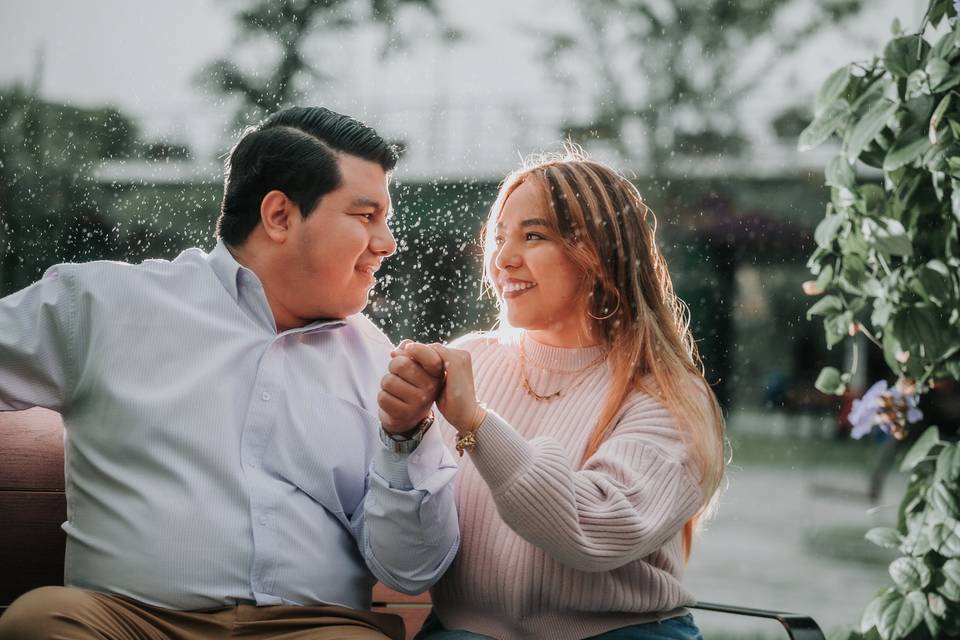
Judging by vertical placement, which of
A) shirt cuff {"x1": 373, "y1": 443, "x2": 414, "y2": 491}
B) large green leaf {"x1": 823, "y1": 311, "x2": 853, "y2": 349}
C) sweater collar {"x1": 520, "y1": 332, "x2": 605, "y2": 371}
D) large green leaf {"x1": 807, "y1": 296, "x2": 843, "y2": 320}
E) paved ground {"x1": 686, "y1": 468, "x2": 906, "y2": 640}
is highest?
large green leaf {"x1": 807, "y1": 296, "x2": 843, "y2": 320}

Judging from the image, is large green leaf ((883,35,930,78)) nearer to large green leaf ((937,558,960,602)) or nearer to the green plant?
the green plant

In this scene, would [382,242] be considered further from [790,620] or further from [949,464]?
[949,464]

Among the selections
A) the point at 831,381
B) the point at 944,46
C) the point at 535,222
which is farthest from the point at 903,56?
the point at 535,222

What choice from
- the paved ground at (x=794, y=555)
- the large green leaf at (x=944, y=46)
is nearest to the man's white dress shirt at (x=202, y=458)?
the large green leaf at (x=944, y=46)

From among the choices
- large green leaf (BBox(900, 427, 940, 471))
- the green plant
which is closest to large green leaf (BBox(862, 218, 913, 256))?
the green plant

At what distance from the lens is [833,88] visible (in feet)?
6.65

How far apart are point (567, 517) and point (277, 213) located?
0.61 meters

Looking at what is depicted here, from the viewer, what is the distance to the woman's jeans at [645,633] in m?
1.44

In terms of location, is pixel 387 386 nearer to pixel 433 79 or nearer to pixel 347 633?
pixel 347 633

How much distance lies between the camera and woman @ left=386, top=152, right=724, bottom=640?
4.33ft

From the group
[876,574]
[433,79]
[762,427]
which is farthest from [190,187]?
[876,574]

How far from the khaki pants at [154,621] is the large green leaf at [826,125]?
127 cm

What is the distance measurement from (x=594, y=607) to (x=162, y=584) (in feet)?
1.93

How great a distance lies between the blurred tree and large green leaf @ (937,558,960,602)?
158 centimetres
